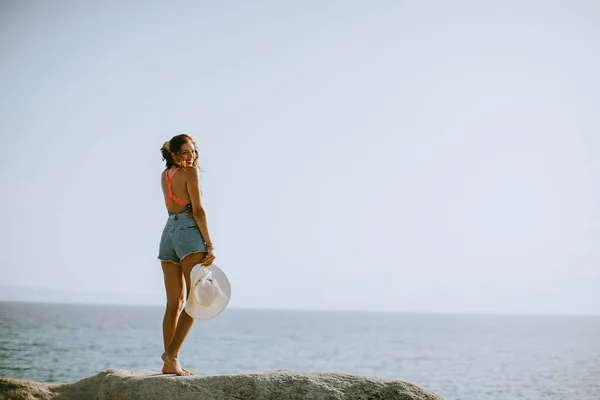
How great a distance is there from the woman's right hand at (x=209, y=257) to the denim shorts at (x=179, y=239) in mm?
48

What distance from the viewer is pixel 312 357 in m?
54.4

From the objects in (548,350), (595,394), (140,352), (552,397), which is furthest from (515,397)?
(548,350)

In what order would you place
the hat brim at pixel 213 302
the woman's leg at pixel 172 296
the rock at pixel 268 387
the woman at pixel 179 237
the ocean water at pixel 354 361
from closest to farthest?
the rock at pixel 268 387 < the hat brim at pixel 213 302 < the woman at pixel 179 237 < the woman's leg at pixel 172 296 < the ocean water at pixel 354 361

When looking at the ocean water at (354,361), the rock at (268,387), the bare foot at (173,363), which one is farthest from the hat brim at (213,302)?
the ocean water at (354,361)

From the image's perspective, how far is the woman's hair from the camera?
7004 mm

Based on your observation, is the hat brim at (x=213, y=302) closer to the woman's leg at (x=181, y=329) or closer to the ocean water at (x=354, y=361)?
the woman's leg at (x=181, y=329)

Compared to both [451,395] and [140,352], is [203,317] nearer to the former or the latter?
[451,395]

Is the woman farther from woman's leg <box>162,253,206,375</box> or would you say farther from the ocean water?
the ocean water

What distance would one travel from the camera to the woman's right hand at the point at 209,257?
22.5 ft

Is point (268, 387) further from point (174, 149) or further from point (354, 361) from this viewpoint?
point (354, 361)

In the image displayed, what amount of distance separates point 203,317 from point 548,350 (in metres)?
66.1

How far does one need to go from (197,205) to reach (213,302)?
0.95m

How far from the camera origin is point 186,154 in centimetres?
703

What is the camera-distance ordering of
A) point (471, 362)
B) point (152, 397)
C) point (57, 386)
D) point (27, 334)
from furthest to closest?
point (27, 334) < point (471, 362) < point (57, 386) < point (152, 397)
